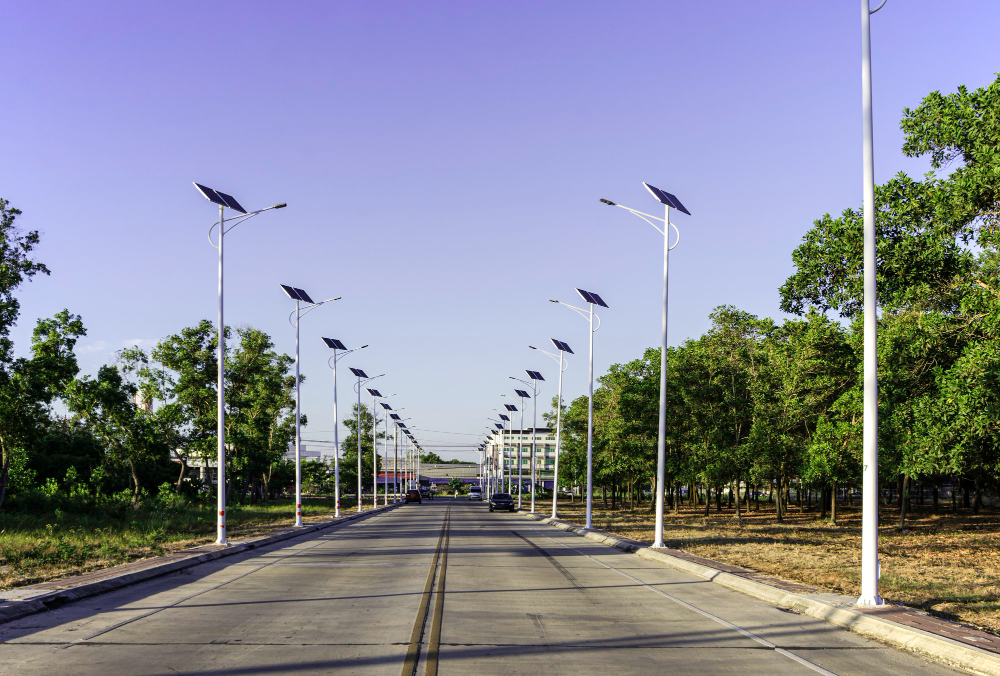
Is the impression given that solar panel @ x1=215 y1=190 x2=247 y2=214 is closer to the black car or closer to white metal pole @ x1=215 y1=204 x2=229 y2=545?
white metal pole @ x1=215 y1=204 x2=229 y2=545

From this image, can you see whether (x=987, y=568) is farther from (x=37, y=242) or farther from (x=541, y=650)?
(x=37, y=242)

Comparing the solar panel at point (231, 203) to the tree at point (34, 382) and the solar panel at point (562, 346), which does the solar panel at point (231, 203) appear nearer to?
the tree at point (34, 382)

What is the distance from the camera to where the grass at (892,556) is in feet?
48.6

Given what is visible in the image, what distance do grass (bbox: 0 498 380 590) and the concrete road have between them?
2.91m

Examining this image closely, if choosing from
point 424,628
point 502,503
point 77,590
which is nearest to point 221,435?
point 77,590

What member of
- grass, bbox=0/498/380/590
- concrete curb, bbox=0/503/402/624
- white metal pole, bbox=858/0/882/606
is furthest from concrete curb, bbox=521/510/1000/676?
grass, bbox=0/498/380/590

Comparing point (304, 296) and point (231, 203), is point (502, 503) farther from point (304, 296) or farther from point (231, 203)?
point (231, 203)

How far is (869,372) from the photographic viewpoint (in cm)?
1415

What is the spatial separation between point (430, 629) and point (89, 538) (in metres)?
20.4

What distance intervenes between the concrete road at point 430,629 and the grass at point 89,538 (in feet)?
9.54

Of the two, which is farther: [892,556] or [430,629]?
[892,556]

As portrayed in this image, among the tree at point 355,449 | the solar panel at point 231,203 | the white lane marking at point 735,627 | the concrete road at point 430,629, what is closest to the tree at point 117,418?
the solar panel at point 231,203

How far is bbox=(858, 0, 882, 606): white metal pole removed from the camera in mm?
13349

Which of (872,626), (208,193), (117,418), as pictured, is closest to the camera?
(872,626)
